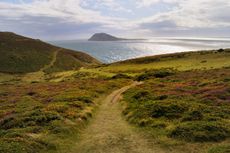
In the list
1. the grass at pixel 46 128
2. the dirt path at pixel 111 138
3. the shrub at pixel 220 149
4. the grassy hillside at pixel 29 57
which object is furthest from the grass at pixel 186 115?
the grassy hillside at pixel 29 57

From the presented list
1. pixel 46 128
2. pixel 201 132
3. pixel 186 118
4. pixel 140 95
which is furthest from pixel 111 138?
pixel 140 95

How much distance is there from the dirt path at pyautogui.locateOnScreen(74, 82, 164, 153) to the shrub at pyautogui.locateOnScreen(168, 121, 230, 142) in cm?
251

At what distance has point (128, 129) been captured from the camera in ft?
70.2

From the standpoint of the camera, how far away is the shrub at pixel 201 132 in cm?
1842

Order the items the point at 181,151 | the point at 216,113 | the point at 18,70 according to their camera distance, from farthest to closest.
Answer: the point at 18,70, the point at 216,113, the point at 181,151

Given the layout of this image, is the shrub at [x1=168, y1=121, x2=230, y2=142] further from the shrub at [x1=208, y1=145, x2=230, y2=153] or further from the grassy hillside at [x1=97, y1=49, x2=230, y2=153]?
the shrub at [x1=208, y1=145, x2=230, y2=153]

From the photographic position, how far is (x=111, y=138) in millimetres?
19188

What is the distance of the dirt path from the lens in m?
17.5

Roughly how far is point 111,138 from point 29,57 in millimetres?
115281

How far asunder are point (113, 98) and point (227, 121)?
17.1m

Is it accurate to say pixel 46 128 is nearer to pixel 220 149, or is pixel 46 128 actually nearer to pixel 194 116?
pixel 194 116

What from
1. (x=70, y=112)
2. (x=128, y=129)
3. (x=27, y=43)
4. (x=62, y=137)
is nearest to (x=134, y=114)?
(x=128, y=129)

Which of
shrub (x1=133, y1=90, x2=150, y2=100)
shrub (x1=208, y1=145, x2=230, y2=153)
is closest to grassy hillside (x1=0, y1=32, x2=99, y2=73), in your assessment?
shrub (x1=133, y1=90, x2=150, y2=100)

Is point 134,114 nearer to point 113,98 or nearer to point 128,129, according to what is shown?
point 128,129
